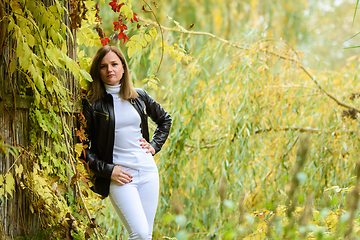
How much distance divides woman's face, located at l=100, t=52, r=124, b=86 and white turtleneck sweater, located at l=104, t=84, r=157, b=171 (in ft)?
0.13

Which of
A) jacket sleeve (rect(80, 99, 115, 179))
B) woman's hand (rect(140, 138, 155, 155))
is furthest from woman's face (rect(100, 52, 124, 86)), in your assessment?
woman's hand (rect(140, 138, 155, 155))

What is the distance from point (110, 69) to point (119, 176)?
0.58m

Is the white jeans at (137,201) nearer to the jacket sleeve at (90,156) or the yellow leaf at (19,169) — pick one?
the jacket sleeve at (90,156)

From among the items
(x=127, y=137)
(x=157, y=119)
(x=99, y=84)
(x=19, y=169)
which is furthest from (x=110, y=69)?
(x=19, y=169)

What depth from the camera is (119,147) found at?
6.06ft

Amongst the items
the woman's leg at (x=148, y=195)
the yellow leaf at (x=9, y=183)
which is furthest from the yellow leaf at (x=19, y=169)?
the woman's leg at (x=148, y=195)

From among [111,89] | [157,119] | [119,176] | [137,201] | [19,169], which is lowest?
[137,201]

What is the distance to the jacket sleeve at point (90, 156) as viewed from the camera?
176cm

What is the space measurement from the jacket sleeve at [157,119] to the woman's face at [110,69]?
25 centimetres

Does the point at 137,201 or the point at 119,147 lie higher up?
the point at 119,147

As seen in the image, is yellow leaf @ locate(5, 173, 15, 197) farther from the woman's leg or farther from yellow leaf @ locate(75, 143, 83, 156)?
the woman's leg

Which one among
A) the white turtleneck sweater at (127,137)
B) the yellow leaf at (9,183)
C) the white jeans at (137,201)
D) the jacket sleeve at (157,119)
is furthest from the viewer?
the jacket sleeve at (157,119)

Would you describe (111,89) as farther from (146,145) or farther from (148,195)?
(148,195)

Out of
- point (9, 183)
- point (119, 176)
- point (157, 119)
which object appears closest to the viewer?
point (9, 183)
